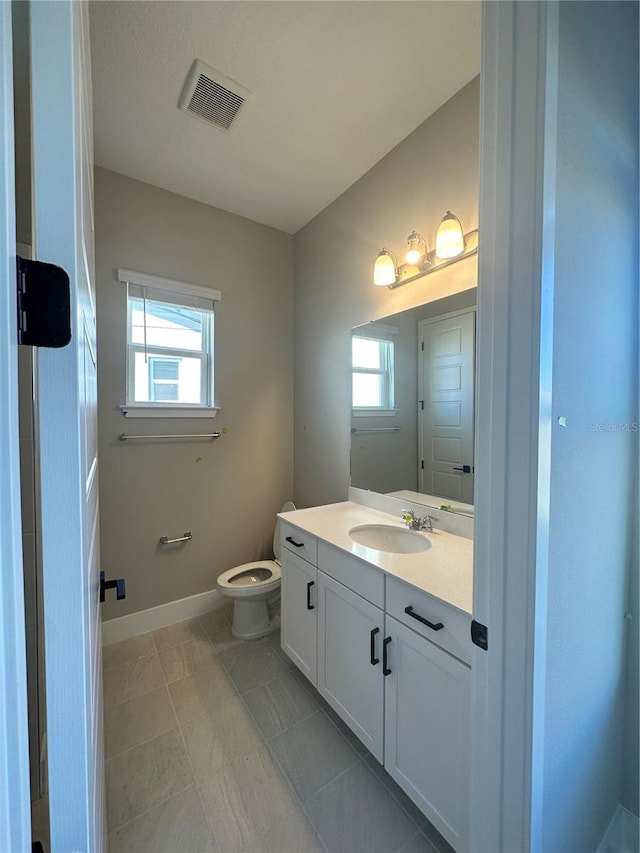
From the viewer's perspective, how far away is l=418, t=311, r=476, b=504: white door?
1.51m

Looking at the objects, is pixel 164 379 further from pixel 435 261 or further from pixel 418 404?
pixel 435 261

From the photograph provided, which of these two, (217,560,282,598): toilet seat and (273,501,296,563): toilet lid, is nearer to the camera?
(217,560,282,598): toilet seat

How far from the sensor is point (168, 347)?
2256 millimetres

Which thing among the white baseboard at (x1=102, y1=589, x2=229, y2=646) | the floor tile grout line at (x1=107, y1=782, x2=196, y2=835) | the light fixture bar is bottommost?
the floor tile grout line at (x1=107, y1=782, x2=196, y2=835)

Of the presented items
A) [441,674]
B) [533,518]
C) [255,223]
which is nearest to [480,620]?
[533,518]

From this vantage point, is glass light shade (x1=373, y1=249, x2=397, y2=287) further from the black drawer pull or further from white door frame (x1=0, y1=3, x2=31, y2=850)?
white door frame (x1=0, y1=3, x2=31, y2=850)

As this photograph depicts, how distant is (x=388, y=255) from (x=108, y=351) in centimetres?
170

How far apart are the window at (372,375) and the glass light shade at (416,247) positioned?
42 cm

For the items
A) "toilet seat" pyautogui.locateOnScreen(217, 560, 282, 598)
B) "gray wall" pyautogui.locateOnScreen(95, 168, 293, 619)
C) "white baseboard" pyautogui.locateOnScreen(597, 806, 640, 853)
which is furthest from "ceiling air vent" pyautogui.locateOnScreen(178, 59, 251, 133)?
"white baseboard" pyautogui.locateOnScreen(597, 806, 640, 853)

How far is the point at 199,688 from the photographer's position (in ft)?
5.64

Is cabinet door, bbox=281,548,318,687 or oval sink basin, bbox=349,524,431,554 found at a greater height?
oval sink basin, bbox=349,524,431,554

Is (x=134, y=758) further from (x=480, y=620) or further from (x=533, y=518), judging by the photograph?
(x=533, y=518)

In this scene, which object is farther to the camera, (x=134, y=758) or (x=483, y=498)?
(x=134, y=758)

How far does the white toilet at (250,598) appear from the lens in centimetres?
202
